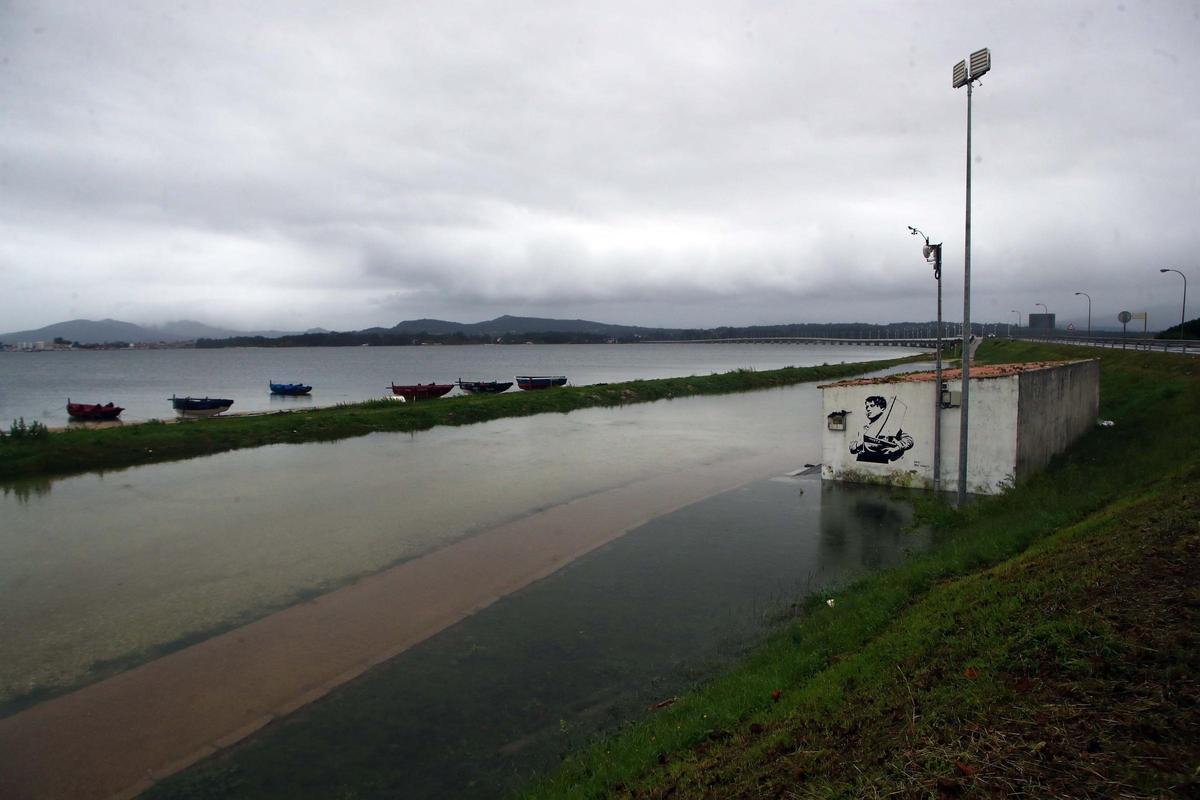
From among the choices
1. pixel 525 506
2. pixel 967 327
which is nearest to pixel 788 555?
pixel 967 327

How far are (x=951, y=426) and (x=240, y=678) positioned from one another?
15.7 meters

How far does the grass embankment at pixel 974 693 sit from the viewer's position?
4293 mm

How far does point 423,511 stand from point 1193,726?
15493 mm

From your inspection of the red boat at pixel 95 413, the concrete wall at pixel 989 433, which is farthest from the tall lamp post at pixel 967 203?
the red boat at pixel 95 413

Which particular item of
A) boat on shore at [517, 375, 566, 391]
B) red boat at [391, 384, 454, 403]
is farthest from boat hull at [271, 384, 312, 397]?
boat on shore at [517, 375, 566, 391]

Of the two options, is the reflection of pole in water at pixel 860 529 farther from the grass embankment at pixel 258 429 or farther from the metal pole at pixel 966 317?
the grass embankment at pixel 258 429

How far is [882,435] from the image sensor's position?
1856 centimetres

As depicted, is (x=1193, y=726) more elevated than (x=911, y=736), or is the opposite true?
(x=1193, y=726)

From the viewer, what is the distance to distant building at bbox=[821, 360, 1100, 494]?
16422 millimetres

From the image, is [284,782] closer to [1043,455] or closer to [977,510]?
[977,510]

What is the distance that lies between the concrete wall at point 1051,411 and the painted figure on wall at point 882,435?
2531 mm

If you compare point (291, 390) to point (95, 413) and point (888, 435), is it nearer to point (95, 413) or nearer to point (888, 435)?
point (95, 413)

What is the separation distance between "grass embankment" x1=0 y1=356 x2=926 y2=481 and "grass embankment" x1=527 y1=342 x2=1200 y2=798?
25.5 meters

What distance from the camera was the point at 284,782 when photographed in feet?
22.1
